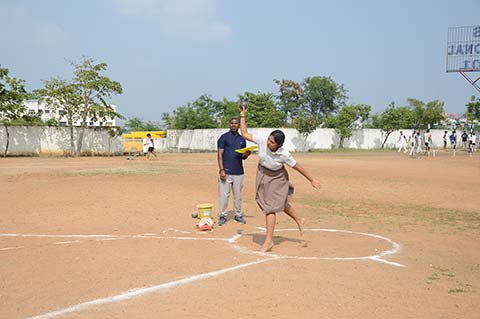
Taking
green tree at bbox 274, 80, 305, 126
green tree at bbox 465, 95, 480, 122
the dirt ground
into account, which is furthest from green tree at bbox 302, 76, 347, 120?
the dirt ground

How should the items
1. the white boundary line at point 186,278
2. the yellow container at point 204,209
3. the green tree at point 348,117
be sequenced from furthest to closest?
the green tree at point 348,117 < the yellow container at point 204,209 < the white boundary line at point 186,278

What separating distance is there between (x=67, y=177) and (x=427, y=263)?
46.0 feet

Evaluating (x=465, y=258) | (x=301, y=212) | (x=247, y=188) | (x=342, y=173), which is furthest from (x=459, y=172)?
(x=465, y=258)

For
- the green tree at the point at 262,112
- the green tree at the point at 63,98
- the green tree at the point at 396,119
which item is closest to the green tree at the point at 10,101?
the green tree at the point at 63,98

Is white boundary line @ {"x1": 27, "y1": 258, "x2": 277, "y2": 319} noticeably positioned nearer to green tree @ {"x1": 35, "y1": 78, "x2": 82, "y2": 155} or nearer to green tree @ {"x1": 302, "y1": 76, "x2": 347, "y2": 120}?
green tree @ {"x1": 35, "y1": 78, "x2": 82, "y2": 155}

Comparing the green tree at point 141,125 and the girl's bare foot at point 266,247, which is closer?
the girl's bare foot at point 266,247

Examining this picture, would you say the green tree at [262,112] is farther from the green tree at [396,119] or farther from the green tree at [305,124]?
the green tree at [396,119]

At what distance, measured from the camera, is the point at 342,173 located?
21.4 metres

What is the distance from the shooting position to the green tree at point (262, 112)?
5303cm

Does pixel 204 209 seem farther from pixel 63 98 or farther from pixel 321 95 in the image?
pixel 321 95

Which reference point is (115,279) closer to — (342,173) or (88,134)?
(342,173)

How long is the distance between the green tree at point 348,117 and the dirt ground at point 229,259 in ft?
135

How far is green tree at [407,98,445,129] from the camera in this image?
189 ft

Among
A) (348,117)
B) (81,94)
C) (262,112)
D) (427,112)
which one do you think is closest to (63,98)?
(81,94)
